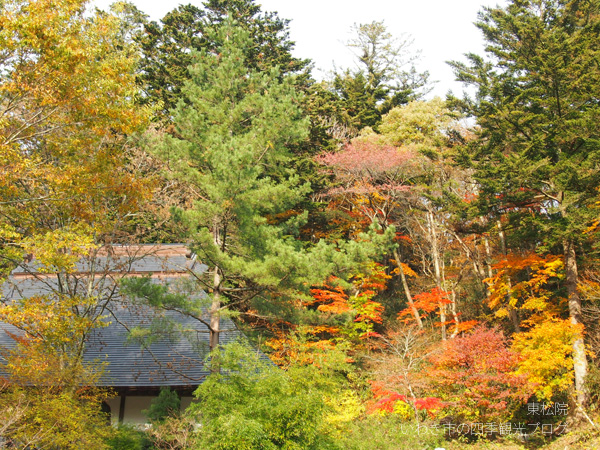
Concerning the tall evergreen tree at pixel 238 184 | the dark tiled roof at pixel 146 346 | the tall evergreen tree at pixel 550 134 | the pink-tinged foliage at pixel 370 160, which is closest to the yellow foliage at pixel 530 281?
the tall evergreen tree at pixel 550 134

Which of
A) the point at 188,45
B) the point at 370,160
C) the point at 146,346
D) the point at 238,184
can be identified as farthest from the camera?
the point at 188,45

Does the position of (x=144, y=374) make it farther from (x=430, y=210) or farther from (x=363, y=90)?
(x=363, y=90)

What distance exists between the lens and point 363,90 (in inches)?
918

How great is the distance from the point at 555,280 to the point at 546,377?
12.7ft

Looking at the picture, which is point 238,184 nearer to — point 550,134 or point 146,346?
point 146,346

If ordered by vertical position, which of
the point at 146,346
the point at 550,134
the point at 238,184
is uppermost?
the point at 550,134

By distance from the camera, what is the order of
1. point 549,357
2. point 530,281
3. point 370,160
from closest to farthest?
point 549,357 → point 530,281 → point 370,160

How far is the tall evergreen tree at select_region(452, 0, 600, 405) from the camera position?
12.0m

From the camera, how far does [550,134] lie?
13.2 metres

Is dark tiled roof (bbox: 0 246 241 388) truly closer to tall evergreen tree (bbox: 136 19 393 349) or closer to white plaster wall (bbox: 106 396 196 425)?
white plaster wall (bbox: 106 396 196 425)

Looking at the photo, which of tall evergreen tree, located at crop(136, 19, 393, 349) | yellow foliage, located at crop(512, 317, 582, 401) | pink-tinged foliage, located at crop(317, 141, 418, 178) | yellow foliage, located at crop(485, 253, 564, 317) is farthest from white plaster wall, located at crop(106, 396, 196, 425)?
pink-tinged foliage, located at crop(317, 141, 418, 178)

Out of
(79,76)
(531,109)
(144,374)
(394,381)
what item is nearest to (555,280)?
(531,109)

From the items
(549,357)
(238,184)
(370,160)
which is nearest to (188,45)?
(370,160)

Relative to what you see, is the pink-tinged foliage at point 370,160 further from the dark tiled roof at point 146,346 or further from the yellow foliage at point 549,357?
the dark tiled roof at point 146,346
